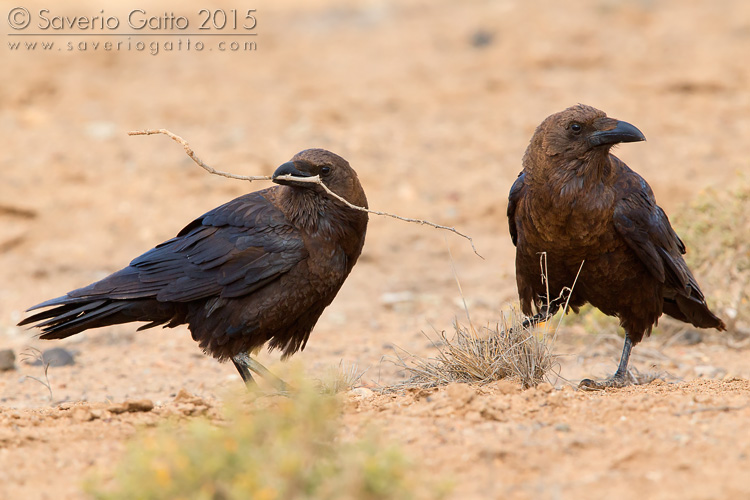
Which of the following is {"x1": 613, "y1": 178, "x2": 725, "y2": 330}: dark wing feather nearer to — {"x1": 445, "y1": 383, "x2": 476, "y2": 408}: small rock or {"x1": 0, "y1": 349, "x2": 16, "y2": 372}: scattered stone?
{"x1": 445, "y1": 383, "x2": 476, "y2": 408}: small rock

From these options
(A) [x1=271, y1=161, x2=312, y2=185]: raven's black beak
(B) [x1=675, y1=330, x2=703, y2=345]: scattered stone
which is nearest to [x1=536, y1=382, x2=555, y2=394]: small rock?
(A) [x1=271, y1=161, x2=312, y2=185]: raven's black beak

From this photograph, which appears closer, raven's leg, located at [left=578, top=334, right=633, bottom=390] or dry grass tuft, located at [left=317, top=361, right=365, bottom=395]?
dry grass tuft, located at [left=317, top=361, right=365, bottom=395]

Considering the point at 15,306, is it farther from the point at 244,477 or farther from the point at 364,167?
the point at 244,477

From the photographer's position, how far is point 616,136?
15.8 feet

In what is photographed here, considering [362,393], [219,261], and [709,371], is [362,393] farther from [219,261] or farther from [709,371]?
[709,371]

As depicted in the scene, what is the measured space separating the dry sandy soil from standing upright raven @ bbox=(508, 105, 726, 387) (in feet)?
2.14

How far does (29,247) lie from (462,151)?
533 cm

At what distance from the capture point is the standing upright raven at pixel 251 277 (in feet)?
16.2

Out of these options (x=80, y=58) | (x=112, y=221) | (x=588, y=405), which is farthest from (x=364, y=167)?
(x=588, y=405)

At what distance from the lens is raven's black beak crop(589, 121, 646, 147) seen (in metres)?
4.82

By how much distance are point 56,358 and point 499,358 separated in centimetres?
359

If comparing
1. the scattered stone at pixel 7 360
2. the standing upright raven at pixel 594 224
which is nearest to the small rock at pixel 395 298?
the standing upright raven at pixel 594 224

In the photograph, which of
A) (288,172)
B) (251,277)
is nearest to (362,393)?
(251,277)

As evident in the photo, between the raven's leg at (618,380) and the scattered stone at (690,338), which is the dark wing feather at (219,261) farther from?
the scattered stone at (690,338)
